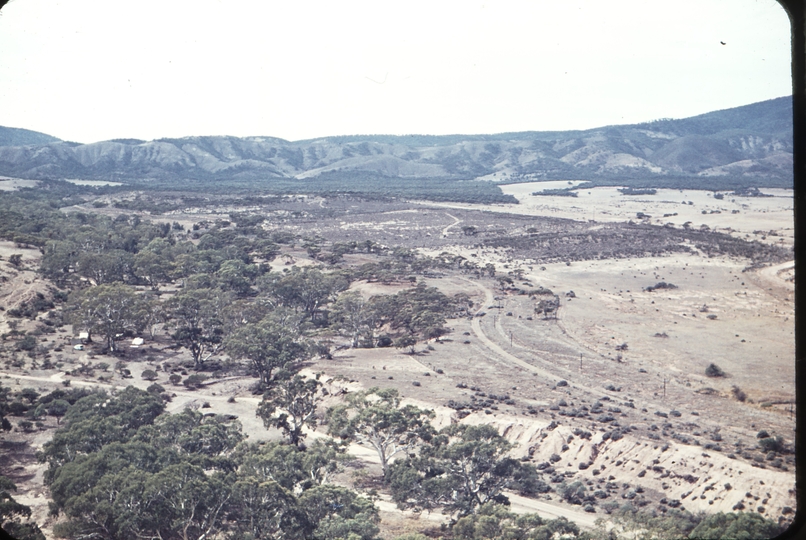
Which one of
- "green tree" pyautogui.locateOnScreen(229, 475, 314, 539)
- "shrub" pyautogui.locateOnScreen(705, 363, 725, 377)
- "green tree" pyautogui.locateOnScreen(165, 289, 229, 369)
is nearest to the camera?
"green tree" pyautogui.locateOnScreen(229, 475, 314, 539)

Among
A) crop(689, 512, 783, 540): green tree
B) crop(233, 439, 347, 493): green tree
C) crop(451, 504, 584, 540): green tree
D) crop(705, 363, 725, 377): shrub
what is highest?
crop(689, 512, 783, 540): green tree

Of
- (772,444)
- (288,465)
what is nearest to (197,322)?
(288,465)

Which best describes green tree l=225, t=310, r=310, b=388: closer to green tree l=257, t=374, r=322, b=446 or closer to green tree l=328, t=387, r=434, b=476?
green tree l=257, t=374, r=322, b=446

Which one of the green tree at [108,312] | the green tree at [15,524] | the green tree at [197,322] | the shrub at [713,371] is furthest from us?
the green tree at [197,322]

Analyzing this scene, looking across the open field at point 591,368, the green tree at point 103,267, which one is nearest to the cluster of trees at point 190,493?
the open field at point 591,368

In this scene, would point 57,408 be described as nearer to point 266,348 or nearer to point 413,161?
point 266,348

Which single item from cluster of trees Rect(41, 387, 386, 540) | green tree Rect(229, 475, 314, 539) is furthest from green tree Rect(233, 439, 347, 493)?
green tree Rect(229, 475, 314, 539)

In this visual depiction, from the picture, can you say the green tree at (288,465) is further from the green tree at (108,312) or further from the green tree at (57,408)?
the green tree at (108,312)
